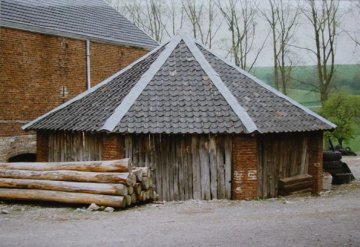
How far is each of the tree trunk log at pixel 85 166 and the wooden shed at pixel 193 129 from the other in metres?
1.52

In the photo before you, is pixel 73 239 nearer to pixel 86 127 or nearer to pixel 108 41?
pixel 86 127

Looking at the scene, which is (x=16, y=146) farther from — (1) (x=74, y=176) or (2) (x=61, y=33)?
(1) (x=74, y=176)

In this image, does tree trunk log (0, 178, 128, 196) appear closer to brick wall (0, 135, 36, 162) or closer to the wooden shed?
the wooden shed

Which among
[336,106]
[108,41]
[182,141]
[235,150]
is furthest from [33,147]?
[336,106]

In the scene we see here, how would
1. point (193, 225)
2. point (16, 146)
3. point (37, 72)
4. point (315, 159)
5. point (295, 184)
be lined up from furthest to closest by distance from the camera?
point (37, 72) < point (16, 146) < point (315, 159) < point (295, 184) < point (193, 225)

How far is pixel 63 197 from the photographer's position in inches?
→ 468

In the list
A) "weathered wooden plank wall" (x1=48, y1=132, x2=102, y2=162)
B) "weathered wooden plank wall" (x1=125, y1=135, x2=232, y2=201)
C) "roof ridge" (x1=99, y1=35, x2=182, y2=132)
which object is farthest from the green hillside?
"weathered wooden plank wall" (x1=48, y1=132, x2=102, y2=162)

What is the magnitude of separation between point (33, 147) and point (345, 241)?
14.2 m

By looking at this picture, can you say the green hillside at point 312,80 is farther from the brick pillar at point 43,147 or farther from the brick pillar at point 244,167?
the brick pillar at point 43,147

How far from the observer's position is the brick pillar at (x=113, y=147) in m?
13.6

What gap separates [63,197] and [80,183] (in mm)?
572

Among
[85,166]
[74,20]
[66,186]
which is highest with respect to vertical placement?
[74,20]

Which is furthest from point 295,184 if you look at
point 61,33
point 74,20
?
point 74,20

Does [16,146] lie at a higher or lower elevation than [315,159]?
higher
